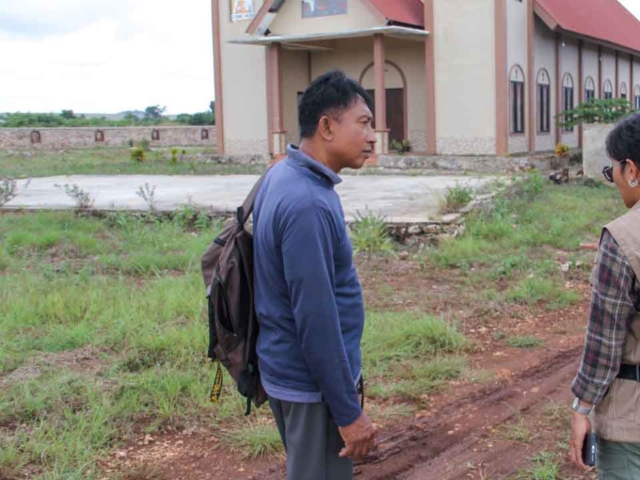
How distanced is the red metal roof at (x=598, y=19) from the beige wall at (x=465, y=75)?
223cm

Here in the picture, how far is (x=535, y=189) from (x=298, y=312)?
1253 centimetres

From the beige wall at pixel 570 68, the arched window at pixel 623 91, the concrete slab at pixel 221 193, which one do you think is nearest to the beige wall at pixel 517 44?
the beige wall at pixel 570 68

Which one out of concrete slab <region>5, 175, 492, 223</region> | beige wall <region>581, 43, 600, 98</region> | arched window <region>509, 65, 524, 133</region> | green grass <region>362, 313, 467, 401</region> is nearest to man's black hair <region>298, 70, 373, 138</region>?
green grass <region>362, 313, 467, 401</region>

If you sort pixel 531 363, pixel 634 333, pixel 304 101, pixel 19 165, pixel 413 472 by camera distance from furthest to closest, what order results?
pixel 19 165
pixel 531 363
pixel 413 472
pixel 304 101
pixel 634 333

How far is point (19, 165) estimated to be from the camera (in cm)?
2553

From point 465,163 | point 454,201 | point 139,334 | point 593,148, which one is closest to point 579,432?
point 139,334

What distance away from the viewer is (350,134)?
8.55ft

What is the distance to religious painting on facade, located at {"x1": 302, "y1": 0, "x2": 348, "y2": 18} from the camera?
72.2ft

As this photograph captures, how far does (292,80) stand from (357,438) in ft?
76.2

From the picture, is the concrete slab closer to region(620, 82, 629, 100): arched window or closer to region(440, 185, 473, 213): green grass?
region(440, 185, 473, 213): green grass

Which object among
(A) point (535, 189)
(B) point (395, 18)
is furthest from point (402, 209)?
(B) point (395, 18)

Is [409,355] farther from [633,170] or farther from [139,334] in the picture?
[633,170]

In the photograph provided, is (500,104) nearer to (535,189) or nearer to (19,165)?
(535,189)

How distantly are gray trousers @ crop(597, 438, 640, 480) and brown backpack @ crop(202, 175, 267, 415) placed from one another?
1089 millimetres
